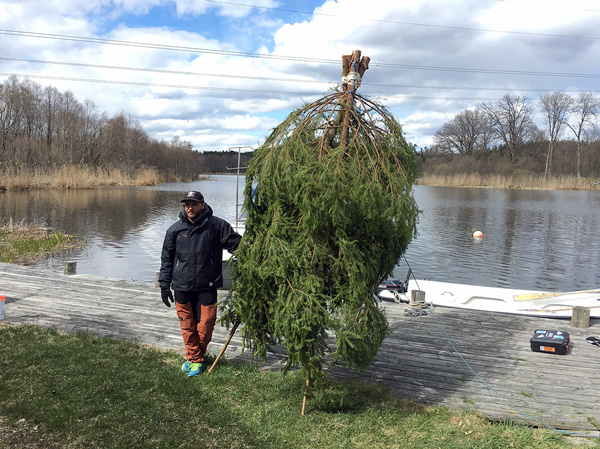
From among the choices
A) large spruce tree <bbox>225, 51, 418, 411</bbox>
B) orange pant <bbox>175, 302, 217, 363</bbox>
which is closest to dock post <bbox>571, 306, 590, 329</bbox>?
large spruce tree <bbox>225, 51, 418, 411</bbox>

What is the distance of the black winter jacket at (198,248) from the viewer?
5168 mm

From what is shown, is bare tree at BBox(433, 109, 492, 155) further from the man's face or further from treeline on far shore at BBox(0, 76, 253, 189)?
the man's face

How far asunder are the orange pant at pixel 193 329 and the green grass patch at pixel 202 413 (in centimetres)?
26

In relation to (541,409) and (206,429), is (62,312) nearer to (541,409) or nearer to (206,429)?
(206,429)

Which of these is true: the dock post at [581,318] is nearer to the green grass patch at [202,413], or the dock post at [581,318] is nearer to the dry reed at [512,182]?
the green grass patch at [202,413]

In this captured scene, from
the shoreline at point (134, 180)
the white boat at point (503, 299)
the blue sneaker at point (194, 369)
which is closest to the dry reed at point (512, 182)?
the shoreline at point (134, 180)

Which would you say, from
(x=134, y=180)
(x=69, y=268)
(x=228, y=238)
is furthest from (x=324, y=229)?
(x=134, y=180)

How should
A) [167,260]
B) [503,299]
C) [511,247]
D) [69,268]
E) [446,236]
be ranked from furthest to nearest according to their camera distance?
[446,236] → [511,247] → [503,299] → [69,268] → [167,260]

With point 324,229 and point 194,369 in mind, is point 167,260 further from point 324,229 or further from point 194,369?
point 324,229

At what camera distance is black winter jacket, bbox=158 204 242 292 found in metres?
5.17

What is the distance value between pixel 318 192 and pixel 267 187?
537 mm

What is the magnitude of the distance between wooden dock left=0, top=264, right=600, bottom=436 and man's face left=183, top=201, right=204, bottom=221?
1962 millimetres

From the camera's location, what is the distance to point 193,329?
5.38m

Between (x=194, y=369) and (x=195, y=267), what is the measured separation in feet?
3.71
